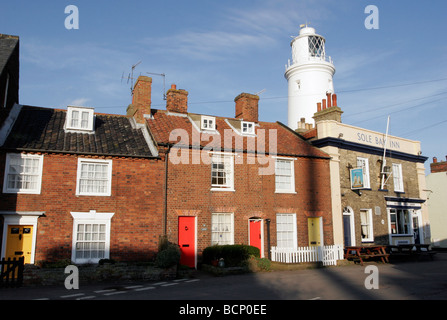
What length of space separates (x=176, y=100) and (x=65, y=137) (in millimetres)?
7279

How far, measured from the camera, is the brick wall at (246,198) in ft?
62.4

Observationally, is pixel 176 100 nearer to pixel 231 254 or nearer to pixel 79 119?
pixel 79 119

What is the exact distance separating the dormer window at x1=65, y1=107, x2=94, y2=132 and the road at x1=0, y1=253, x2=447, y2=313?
8098 millimetres

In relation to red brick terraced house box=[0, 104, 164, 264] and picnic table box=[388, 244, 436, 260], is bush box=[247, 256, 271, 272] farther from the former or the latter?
picnic table box=[388, 244, 436, 260]

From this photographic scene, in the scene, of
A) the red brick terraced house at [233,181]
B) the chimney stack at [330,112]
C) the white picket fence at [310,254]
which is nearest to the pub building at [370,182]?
the chimney stack at [330,112]

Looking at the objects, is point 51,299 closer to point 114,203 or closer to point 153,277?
point 153,277

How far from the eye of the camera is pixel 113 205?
17594 mm

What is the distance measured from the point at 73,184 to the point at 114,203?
6.50 ft

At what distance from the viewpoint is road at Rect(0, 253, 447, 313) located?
444 inches

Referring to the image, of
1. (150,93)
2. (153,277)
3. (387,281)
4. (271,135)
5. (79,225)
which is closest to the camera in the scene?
(387,281)

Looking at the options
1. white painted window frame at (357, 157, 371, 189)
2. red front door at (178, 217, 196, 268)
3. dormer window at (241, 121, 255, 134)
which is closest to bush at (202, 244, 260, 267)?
red front door at (178, 217, 196, 268)

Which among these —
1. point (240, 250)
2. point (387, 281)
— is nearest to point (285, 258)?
point (240, 250)

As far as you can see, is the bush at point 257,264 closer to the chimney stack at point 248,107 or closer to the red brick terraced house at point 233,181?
the red brick terraced house at point 233,181

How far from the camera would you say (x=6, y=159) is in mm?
16422
